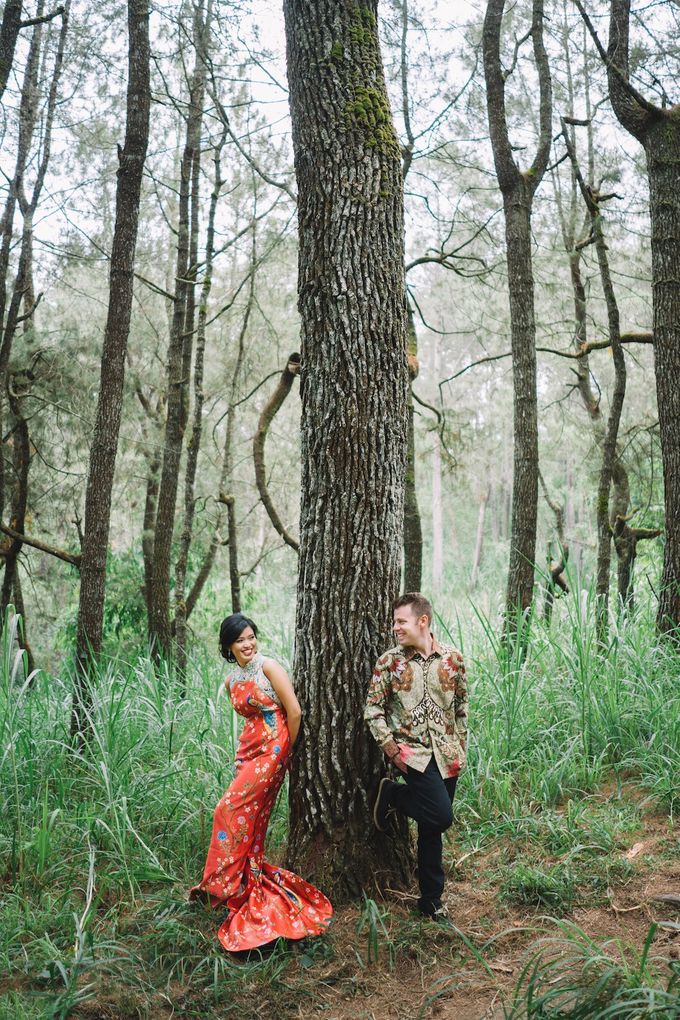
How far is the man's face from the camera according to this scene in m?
3.75

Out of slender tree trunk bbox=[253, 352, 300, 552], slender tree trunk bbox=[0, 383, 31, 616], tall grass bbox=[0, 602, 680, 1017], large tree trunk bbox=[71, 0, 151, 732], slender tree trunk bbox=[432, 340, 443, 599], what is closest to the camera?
tall grass bbox=[0, 602, 680, 1017]

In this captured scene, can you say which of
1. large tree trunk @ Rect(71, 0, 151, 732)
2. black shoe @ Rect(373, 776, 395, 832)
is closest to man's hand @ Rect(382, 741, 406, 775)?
black shoe @ Rect(373, 776, 395, 832)

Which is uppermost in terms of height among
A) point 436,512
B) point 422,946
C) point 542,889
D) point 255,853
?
point 436,512

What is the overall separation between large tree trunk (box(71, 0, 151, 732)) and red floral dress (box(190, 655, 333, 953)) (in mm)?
2024

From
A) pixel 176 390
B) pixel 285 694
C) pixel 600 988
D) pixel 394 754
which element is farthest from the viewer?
pixel 176 390

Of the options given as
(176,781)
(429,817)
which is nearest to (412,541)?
(176,781)

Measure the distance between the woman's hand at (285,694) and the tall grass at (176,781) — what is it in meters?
0.88

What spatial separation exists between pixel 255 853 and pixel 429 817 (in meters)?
0.83

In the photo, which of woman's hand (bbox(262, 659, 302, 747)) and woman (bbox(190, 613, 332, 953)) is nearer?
woman (bbox(190, 613, 332, 953))

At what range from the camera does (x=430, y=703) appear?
382cm

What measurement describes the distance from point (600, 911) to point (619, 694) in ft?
6.22

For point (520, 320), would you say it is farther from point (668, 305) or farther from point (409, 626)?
point (409, 626)

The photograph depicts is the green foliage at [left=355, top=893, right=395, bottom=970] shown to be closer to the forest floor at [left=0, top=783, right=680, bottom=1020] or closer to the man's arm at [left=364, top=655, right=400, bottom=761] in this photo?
the forest floor at [left=0, top=783, right=680, bottom=1020]

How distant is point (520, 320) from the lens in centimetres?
764
